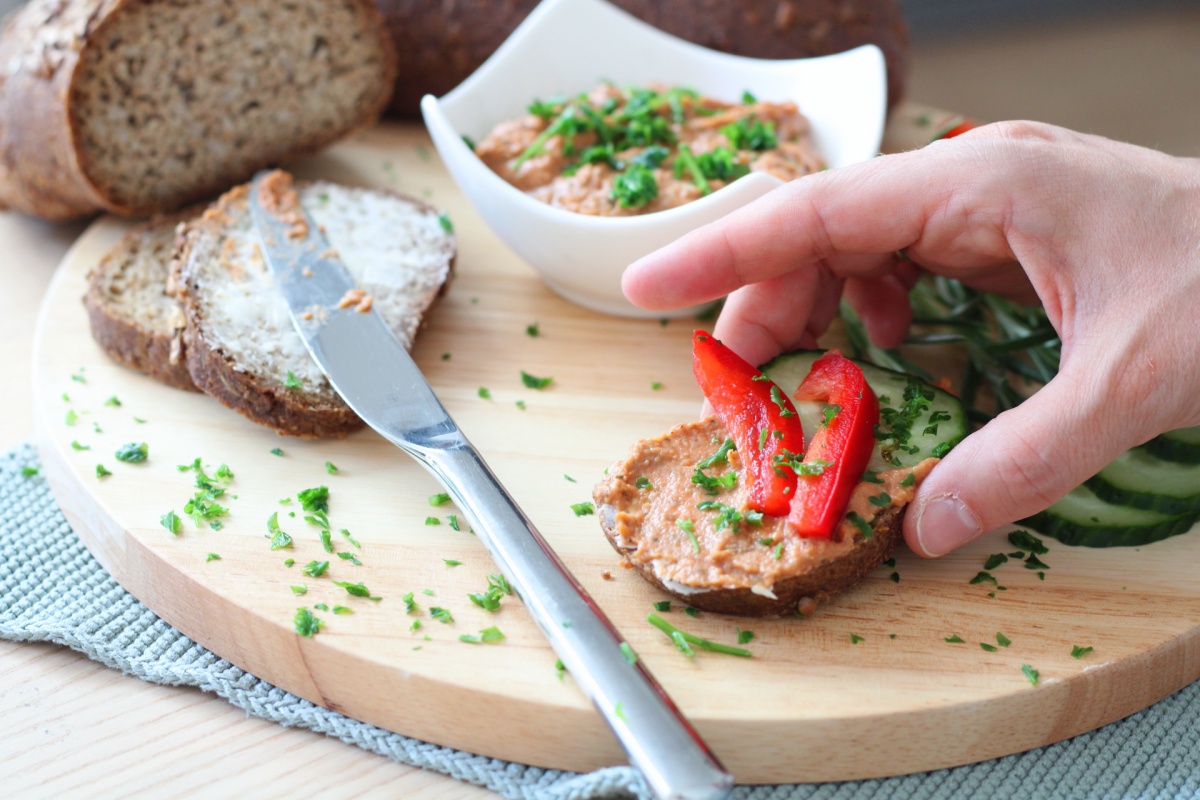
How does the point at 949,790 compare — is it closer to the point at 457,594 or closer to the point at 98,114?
the point at 457,594

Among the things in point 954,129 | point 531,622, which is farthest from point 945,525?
point 954,129

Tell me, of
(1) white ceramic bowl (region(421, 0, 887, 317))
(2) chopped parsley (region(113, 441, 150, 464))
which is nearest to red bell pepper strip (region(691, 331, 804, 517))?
(1) white ceramic bowl (region(421, 0, 887, 317))

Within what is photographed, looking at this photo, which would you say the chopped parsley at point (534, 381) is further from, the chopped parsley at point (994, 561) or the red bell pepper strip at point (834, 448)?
the chopped parsley at point (994, 561)

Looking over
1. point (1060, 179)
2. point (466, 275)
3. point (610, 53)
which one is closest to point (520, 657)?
point (1060, 179)

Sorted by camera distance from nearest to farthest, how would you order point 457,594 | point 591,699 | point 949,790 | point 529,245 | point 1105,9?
point 591,699, point 949,790, point 457,594, point 529,245, point 1105,9

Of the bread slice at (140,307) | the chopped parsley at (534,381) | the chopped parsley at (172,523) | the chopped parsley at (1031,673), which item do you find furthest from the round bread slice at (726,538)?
the bread slice at (140,307)
